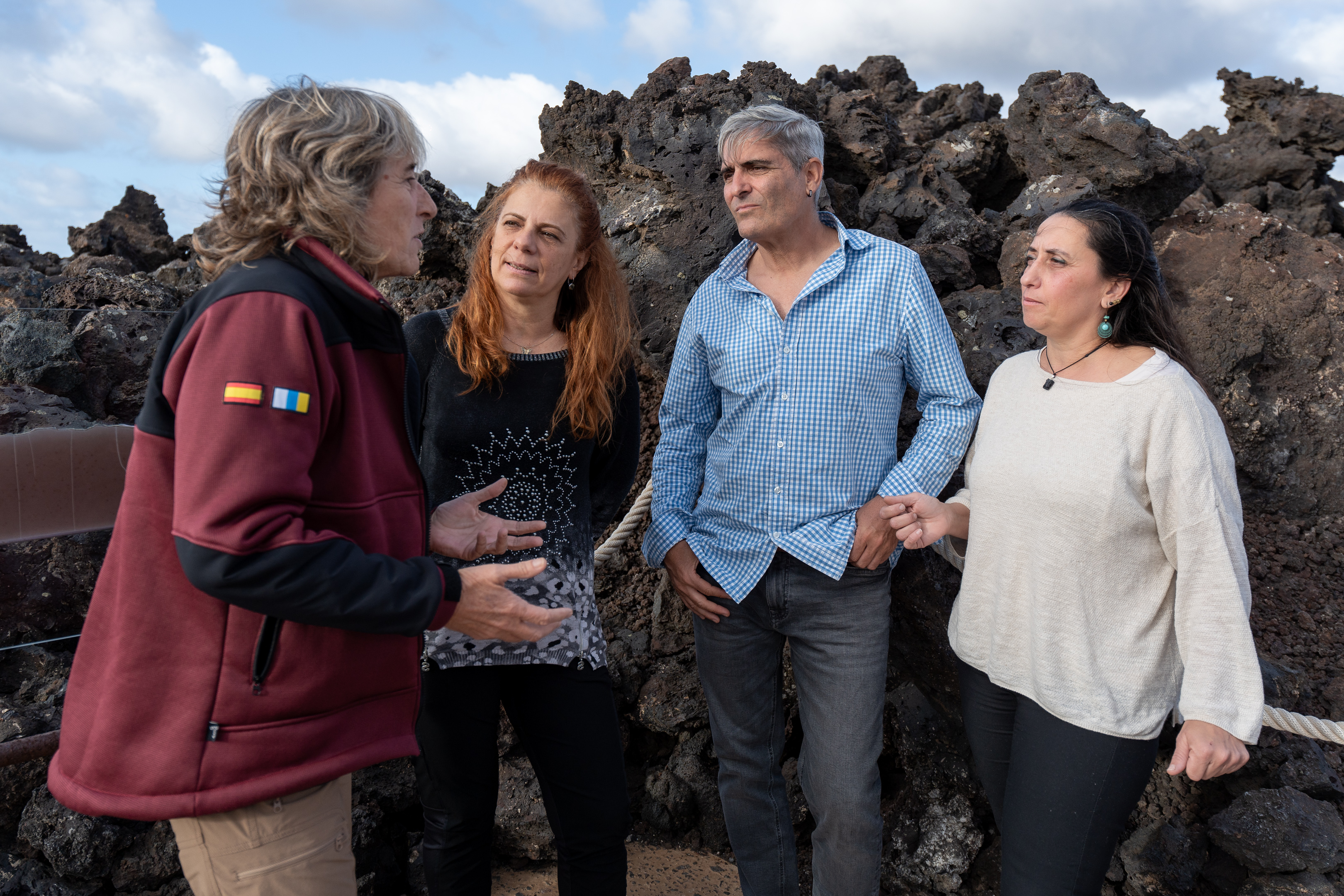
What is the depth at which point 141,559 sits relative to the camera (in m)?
1.39

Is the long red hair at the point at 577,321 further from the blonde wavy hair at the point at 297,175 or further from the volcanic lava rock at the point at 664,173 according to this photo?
the volcanic lava rock at the point at 664,173

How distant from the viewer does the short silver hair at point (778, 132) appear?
261cm

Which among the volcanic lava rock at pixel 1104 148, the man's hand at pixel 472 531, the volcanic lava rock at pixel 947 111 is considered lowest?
the man's hand at pixel 472 531

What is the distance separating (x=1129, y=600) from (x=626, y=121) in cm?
295

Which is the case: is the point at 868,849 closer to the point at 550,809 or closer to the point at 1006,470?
the point at 550,809

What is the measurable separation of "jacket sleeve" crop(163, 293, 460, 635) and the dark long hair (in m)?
1.82

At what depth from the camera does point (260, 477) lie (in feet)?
4.19

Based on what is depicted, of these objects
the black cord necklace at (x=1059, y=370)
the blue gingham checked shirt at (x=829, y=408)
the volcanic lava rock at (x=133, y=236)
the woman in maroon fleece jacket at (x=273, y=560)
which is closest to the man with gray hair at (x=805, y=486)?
the blue gingham checked shirt at (x=829, y=408)

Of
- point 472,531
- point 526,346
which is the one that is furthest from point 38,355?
point 472,531

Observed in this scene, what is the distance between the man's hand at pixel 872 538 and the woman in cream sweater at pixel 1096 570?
0.74 ft

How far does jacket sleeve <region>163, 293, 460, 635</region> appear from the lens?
4.17 feet

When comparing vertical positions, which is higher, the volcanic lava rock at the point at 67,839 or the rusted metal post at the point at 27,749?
the rusted metal post at the point at 27,749

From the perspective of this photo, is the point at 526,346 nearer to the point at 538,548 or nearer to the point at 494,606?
the point at 538,548

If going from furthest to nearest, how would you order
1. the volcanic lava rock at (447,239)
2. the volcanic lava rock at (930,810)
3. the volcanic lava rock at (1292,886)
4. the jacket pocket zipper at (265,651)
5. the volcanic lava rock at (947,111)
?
the volcanic lava rock at (947,111) < the volcanic lava rock at (447,239) < the volcanic lava rock at (930,810) < the volcanic lava rock at (1292,886) < the jacket pocket zipper at (265,651)
